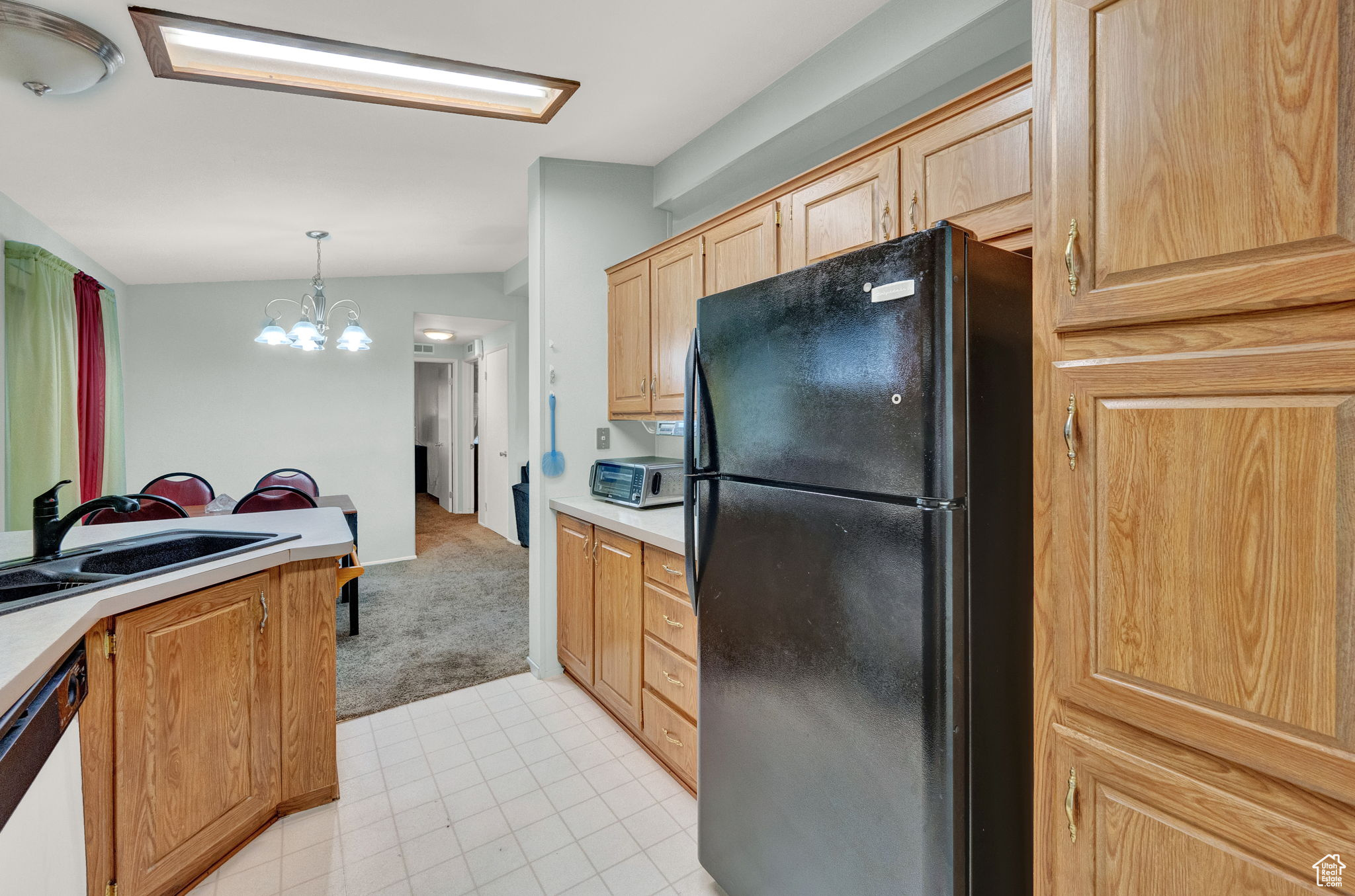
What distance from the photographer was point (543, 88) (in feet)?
7.34

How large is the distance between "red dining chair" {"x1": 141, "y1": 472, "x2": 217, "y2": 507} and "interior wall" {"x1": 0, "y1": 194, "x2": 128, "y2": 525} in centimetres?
47

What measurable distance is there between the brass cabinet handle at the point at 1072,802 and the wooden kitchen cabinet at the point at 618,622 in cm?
151

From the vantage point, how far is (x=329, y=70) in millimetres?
1992

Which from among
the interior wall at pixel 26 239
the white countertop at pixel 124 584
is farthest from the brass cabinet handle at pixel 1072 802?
the interior wall at pixel 26 239

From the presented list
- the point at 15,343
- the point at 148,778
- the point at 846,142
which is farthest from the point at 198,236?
the point at 846,142

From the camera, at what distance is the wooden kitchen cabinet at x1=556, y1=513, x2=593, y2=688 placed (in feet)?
8.75

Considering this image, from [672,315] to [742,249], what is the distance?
1.59 feet

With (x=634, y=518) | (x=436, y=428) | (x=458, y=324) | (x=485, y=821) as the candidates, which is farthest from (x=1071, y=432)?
(x=436, y=428)

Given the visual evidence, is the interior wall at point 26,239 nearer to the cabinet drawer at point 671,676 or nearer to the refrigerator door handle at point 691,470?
the cabinet drawer at point 671,676

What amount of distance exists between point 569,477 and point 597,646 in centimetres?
84

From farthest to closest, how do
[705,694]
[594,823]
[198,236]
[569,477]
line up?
1. [198,236]
2. [569,477]
3. [594,823]
4. [705,694]

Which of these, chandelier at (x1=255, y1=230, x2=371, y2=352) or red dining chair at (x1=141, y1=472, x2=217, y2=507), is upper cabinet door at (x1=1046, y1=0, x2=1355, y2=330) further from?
red dining chair at (x1=141, y1=472, x2=217, y2=507)

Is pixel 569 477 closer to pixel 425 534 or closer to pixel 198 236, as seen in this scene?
pixel 198 236

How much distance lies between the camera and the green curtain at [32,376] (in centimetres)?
271
